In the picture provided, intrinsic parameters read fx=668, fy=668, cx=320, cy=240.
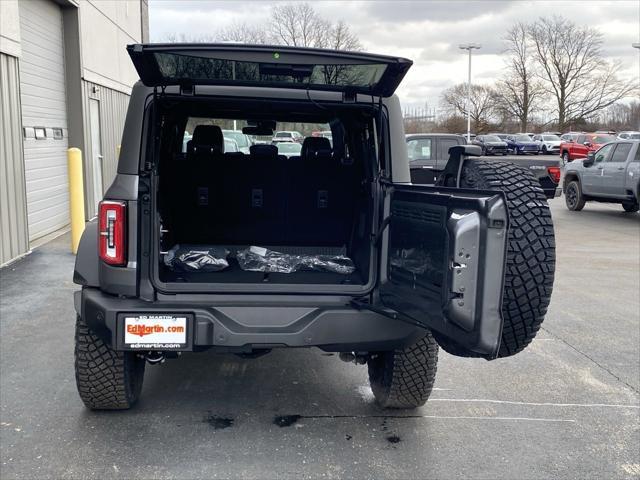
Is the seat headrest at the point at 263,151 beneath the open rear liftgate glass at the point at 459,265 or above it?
above

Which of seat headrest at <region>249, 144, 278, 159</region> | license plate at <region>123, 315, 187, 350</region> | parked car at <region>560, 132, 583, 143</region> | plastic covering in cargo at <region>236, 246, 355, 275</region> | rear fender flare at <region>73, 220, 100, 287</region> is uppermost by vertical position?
parked car at <region>560, 132, 583, 143</region>

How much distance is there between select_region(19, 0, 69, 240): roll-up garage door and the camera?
371 inches

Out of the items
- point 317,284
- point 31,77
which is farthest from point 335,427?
point 31,77

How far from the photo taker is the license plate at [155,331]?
10.4ft

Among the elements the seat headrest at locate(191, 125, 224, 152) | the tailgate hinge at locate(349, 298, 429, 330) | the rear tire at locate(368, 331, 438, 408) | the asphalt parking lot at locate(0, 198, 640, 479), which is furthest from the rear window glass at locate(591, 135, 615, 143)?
the tailgate hinge at locate(349, 298, 429, 330)

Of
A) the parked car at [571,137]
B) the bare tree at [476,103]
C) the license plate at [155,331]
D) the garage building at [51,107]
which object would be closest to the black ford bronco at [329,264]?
the license plate at [155,331]

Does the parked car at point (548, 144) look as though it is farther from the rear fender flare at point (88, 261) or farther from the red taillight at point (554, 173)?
the rear fender flare at point (88, 261)

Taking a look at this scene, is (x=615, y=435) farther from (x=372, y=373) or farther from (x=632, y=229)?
(x=632, y=229)

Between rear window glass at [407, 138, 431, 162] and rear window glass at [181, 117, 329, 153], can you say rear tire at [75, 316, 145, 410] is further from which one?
rear window glass at [407, 138, 431, 162]

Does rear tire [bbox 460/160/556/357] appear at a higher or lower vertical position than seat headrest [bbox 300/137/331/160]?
lower

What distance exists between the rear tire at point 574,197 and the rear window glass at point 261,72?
1313 cm

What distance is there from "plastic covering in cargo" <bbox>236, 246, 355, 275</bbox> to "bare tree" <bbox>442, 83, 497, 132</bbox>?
61.6 meters

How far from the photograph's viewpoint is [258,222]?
4590 mm

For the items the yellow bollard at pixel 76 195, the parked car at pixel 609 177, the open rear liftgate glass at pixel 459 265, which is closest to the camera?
the open rear liftgate glass at pixel 459 265
